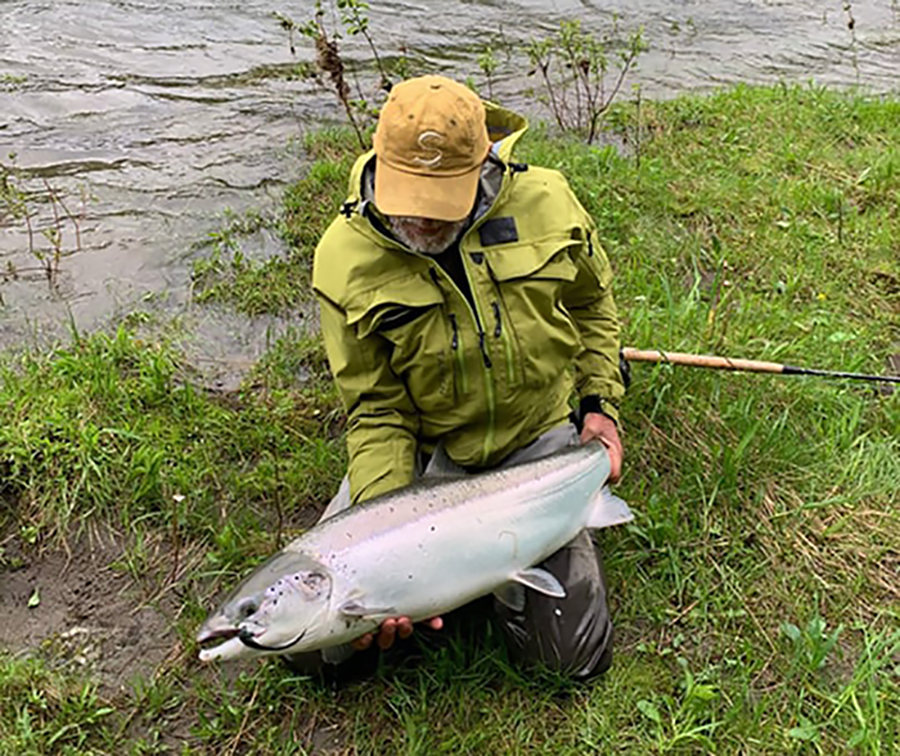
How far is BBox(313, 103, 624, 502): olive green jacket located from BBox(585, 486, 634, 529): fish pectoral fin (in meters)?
0.32

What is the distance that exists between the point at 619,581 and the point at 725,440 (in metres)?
0.73

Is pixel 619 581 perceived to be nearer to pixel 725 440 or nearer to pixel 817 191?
pixel 725 440

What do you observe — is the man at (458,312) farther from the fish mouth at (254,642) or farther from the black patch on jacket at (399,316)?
the fish mouth at (254,642)

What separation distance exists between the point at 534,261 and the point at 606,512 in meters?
0.82

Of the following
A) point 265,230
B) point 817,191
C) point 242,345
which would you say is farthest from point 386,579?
point 817,191

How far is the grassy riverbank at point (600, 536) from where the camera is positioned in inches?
102

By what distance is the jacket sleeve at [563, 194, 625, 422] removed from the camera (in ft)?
10.3

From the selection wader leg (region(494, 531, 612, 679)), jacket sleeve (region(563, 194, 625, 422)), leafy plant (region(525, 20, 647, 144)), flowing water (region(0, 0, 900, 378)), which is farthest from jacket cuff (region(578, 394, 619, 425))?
leafy plant (region(525, 20, 647, 144))

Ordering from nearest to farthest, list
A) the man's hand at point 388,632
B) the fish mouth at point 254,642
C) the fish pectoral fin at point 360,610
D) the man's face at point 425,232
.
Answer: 1. the fish mouth at point 254,642
2. the fish pectoral fin at point 360,610
3. the man's hand at point 388,632
4. the man's face at point 425,232

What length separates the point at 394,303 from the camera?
261cm

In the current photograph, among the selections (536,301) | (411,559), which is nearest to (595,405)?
(536,301)

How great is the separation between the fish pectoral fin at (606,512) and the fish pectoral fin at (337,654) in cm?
82

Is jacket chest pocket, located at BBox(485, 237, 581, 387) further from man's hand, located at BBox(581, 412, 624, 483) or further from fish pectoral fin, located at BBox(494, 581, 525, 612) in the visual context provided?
fish pectoral fin, located at BBox(494, 581, 525, 612)

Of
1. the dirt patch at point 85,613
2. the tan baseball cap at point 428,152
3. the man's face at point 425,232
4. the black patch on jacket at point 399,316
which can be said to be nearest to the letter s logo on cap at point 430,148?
the tan baseball cap at point 428,152
